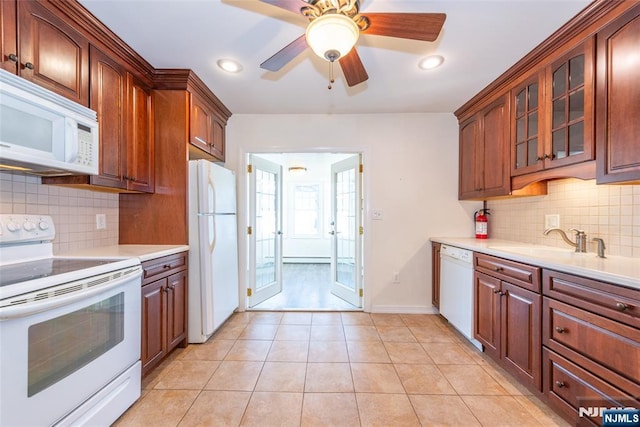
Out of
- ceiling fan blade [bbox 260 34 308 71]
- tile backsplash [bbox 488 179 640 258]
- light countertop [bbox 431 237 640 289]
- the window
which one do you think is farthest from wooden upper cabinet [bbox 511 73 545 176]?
the window

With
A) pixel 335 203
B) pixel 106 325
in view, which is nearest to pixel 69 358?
pixel 106 325

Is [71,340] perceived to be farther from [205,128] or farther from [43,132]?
[205,128]

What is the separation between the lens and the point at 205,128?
2689mm

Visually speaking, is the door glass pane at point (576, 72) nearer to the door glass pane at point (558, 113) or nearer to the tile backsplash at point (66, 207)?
the door glass pane at point (558, 113)

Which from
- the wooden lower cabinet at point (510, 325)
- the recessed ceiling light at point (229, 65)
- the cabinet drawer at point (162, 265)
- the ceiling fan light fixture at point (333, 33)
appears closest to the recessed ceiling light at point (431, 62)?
the ceiling fan light fixture at point (333, 33)

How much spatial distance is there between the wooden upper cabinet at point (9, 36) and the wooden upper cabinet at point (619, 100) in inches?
122

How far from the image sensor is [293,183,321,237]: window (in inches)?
257

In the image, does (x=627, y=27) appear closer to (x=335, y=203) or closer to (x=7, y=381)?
(x=335, y=203)

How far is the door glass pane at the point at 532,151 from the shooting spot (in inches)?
83.1

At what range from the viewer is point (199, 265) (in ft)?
7.93

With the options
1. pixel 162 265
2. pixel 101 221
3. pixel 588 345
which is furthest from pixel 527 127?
pixel 101 221

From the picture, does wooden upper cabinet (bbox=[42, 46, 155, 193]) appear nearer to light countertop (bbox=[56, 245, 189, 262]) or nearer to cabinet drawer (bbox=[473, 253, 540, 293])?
light countertop (bbox=[56, 245, 189, 262])

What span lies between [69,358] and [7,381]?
0.25 metres

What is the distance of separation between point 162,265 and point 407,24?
217cm
